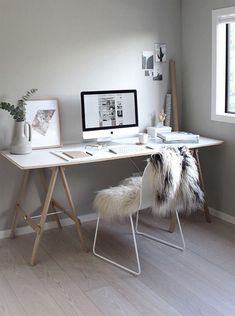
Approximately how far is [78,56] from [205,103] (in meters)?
1.19

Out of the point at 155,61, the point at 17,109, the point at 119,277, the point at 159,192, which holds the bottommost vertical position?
the point at 119,277

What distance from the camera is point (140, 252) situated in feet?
11.2

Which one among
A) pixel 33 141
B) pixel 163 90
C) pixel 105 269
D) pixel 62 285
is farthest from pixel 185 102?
pixel 62 285

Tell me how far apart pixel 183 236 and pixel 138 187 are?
26.3 inches

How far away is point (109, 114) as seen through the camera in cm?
382

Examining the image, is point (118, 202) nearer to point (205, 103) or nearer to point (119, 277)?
point (119, 277)

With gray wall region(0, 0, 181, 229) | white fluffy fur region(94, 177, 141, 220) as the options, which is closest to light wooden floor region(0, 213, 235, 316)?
white fluffy fur region(94, 177, 141, 220)

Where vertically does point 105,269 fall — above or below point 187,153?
below

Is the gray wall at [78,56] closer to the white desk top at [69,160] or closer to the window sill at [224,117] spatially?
the white desk top at [69,160]

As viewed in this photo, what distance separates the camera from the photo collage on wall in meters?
4.12

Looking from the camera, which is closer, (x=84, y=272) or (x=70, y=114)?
(x=84, y=272)

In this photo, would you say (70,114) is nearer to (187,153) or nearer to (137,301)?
(187,153)

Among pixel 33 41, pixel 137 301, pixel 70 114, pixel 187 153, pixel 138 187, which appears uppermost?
pixel 33 41

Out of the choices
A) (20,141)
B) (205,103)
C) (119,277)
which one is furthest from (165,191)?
(205,103)
